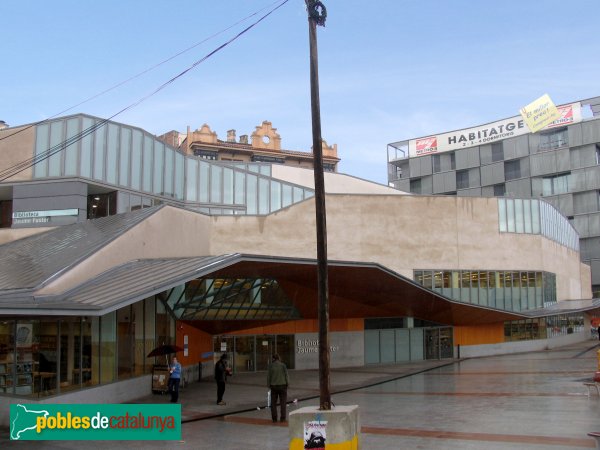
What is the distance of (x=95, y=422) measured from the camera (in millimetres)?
16203

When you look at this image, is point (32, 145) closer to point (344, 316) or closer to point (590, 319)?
point (344, 316)

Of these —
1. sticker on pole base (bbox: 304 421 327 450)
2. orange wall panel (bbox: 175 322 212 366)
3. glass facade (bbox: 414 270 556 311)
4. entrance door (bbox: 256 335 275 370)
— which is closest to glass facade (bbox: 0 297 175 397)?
orange wall panel (bbox: 175 322 212 366)

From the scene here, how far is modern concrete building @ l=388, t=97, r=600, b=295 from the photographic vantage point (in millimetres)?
85625

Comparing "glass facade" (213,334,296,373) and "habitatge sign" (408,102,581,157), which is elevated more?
"habitatge sign" (408,102,581,157)

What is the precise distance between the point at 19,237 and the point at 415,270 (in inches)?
961

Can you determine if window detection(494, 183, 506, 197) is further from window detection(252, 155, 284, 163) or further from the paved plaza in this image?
the paved plaza

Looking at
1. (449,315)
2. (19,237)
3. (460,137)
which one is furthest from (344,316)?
(460,137)

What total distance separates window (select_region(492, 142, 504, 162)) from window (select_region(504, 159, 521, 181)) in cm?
120

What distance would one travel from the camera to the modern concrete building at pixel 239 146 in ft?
311

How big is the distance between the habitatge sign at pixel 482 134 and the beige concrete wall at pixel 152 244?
67935mm

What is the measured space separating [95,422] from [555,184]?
273 ft

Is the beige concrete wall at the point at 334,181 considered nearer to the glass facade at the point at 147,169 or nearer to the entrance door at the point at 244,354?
the glass facade at the point at 147,169

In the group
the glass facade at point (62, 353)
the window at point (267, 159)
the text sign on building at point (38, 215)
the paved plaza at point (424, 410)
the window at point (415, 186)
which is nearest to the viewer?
the paved plaza at point (424, 410)

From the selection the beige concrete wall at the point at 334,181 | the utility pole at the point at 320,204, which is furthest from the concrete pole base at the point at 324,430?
the beige concrete wall at the point at 334,181
